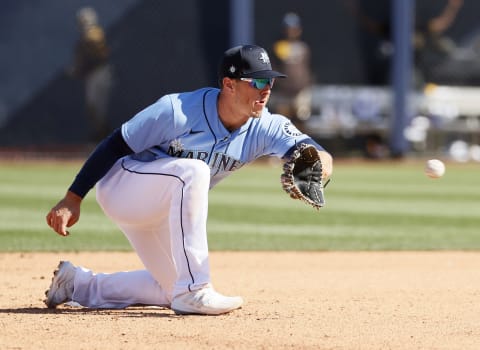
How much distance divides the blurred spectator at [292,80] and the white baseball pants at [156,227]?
12.8 metres

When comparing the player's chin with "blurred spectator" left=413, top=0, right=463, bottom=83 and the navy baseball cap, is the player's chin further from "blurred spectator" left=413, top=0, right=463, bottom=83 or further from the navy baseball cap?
"blurred spectator" left=413, top=0, right=463, bottom=83

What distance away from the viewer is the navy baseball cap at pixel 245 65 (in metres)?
4.30

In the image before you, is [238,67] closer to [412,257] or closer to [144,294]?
[144,294]

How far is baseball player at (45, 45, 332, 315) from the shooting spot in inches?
167

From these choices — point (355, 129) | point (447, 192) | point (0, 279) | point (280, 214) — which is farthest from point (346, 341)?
point (355, 129)

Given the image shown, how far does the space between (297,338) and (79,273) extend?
1.24 m

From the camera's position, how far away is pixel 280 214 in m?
9.70

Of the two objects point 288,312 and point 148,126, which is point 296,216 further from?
point 148,126

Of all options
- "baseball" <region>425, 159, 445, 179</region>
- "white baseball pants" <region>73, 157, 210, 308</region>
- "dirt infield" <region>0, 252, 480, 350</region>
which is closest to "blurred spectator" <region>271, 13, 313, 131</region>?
"dirt infield" <region>0, 252, 480, 350</region>

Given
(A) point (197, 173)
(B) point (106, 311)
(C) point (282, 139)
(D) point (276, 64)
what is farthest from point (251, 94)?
(D) point (276, 64)

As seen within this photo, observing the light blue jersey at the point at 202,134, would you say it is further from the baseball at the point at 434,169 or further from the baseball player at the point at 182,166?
the baseball at the point at 434,169

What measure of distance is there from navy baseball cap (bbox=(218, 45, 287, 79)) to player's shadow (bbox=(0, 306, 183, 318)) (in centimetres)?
Answer: 103

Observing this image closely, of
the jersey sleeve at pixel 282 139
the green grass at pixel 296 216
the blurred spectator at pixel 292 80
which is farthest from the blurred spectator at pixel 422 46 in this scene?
the jersey sleeve at pixel 282 139

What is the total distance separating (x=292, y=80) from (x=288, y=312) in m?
13.2
